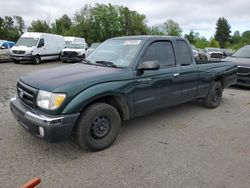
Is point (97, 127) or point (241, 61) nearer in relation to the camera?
point (97, 127)

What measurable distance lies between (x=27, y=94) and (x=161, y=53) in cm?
253

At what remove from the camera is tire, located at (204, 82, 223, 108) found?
617 cm

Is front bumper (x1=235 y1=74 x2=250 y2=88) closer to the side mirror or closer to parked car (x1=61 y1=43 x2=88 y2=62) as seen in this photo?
the side mirror

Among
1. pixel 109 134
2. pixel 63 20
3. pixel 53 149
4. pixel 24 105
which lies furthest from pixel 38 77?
pixel 63 20

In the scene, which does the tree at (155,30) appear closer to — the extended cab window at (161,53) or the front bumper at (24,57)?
the front bumper at (24,57)

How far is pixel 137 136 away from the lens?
4520 millimetres

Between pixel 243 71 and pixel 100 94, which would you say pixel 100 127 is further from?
pixel 243 71

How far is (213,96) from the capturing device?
6.29 m

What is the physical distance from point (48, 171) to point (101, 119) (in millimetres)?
1059

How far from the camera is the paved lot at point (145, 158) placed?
3121 millimetres

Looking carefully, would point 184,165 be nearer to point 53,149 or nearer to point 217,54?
point 53,149


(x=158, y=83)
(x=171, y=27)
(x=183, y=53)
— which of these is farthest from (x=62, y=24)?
(x=158, y=83)

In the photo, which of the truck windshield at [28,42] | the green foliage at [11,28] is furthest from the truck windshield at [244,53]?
the green foliage at [11,28]

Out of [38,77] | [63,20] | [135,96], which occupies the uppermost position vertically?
[63,20]
